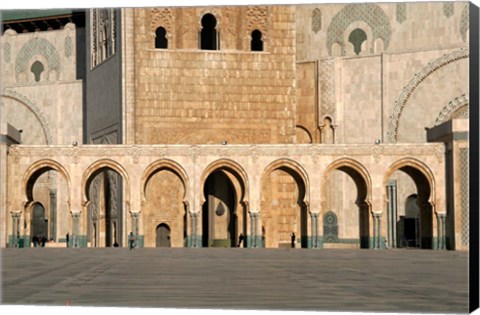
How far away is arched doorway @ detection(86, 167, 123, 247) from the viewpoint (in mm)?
49737

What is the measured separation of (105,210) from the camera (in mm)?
52250

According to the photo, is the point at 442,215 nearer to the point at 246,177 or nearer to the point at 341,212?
the point at 246,177

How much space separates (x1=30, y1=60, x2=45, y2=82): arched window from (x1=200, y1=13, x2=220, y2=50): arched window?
12.6m

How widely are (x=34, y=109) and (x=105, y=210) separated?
6.87 meters

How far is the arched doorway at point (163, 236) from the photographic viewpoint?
48.9m

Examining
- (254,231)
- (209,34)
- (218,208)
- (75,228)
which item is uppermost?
(209,34)

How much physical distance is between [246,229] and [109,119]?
32.3ft

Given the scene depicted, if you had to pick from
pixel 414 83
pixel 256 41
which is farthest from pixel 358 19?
pixel 414 83

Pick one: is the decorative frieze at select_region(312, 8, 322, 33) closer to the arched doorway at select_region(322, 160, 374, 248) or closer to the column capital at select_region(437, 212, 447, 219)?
the arched doorway at select_region(322, 160, 374, 248)

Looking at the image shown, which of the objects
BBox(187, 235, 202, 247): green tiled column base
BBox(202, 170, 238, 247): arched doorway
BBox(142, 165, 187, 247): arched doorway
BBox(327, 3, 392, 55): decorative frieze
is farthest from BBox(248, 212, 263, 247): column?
BBox(327, 3, 392, 55): decorative frieze

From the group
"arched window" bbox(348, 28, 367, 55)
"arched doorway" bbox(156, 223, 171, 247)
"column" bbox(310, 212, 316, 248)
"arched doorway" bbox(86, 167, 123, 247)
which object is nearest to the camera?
"column" bbox(310, 212, 316, 248)

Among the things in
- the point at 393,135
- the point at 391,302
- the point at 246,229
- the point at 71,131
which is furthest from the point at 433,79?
the point at 391,302

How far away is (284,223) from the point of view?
48312 millimetres

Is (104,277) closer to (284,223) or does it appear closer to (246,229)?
(246,229)
